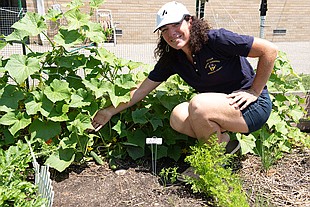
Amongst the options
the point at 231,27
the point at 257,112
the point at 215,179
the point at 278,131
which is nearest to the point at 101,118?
the point at 215,179

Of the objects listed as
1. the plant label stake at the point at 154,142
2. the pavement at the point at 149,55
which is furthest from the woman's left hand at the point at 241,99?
the pavement at the point at 149,55

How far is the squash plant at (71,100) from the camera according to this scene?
7.93 ft

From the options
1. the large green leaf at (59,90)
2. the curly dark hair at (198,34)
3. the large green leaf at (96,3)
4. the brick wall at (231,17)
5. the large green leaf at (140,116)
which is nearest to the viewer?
the curly dark hair at (198,34)

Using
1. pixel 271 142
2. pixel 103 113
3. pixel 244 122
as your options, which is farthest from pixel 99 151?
pixel 271 142

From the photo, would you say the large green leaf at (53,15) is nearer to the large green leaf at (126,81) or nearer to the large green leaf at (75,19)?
the large green leaf at (75,19)

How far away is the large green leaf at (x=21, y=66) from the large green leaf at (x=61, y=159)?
0.54 metres

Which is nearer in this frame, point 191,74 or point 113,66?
point 191,74

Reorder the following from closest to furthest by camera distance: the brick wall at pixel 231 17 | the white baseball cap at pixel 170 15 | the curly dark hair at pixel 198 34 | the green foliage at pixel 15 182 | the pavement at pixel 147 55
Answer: the green foliage at pixel 15 182, the white baseball cap at pixel 170 15, the curly dark hair at pixel 198 34, the pavement at pixel 147 55, the brick wall at pixel 231 17

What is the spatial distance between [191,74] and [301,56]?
7.44 meters

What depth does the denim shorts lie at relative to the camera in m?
2.38

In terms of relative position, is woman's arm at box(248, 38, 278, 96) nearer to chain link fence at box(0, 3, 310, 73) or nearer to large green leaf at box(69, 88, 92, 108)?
large green leaf at box(69, 88, 92, 108)

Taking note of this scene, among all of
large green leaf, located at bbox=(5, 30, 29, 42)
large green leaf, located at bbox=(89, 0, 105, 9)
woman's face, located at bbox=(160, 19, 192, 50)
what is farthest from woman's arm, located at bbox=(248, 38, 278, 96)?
large green leaf, located at bbox=(5, 30, 29, 42)

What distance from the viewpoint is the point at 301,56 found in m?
9.07

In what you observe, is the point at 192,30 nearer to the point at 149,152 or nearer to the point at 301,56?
the point at 149,152
